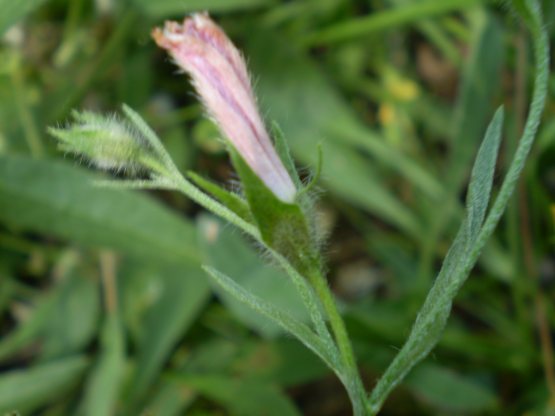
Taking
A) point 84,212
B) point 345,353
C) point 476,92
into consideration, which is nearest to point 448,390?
point 476,92

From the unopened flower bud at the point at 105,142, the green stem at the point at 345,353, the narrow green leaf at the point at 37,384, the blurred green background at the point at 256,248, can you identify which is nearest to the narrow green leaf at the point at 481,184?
the green stem at the point at 345,353

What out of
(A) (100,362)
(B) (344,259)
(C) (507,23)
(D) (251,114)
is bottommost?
(B) (344,259)

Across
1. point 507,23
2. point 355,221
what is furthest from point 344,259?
point 507,23

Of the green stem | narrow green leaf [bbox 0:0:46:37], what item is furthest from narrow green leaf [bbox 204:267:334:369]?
narrow green leaf [bbox 0:0:46:37]

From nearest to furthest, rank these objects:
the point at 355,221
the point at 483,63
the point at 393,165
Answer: the point at 483,63 → the point at 393,165 → the point at 355,221

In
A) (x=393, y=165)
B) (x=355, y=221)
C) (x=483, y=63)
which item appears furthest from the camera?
(x=355, y=221)

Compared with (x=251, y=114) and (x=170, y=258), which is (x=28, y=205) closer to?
(x=170, y=258)
